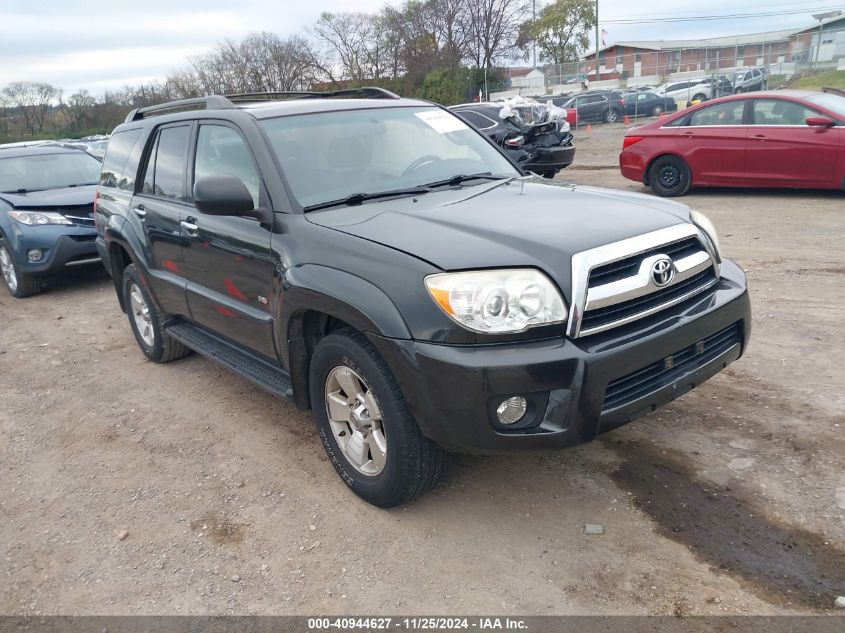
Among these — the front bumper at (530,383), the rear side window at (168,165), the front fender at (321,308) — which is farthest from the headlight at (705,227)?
the rear side window at (168,165)

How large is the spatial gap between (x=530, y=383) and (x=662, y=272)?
82cm

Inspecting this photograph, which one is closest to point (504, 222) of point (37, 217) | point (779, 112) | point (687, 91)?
point (37, 217)

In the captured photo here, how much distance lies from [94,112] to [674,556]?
188 ft

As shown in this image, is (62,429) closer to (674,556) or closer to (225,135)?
(225,135)

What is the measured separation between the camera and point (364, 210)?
11.2 feet

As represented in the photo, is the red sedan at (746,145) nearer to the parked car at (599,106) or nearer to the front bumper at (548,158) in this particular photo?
the front bumper at (548,158)

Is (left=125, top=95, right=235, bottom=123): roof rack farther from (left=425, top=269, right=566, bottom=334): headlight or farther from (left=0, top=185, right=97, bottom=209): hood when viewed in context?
(left=0, top=185, right=97, bottom=209): hood

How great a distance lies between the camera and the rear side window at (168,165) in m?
4.43

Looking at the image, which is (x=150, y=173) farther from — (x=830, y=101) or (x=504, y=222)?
(x=830, y=101)

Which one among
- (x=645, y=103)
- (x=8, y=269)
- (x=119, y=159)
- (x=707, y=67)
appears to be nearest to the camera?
(x=119, y=159)

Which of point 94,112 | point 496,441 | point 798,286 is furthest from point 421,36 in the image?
point 496,441

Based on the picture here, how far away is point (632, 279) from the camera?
2854 millimetres

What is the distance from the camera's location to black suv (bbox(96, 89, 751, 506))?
2.68m

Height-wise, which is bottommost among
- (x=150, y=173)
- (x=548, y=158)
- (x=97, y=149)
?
(x=548, y=158)
